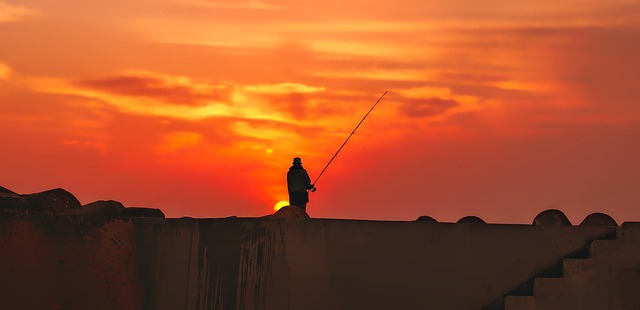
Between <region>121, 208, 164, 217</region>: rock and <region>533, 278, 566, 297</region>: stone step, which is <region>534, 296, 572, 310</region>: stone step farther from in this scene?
<region>121, 208, 164, 217</region>: rock

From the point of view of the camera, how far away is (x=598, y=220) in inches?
1029

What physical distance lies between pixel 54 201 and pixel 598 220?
24.8 ft

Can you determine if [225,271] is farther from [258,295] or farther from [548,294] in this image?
[548,294]

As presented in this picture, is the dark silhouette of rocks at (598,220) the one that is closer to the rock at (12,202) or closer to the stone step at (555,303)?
the stone step at (555,303)

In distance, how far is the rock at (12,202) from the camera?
2511 centimetres

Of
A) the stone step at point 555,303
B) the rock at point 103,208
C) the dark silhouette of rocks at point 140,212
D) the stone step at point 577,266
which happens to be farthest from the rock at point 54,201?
the stone step at point 577,266

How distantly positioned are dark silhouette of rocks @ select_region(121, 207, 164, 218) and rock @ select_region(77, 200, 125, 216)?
0.09 metres

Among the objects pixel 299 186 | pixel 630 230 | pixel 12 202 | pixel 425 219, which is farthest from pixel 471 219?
pixel 12 202

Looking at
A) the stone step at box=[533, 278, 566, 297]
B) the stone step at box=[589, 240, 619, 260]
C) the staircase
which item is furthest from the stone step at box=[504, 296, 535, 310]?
the stone step at box=[589, 240, 619, 260]

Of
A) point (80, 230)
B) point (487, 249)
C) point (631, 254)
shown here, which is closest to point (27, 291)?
point (80, 230)

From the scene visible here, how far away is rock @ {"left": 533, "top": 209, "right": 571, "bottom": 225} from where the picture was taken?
26.1 m

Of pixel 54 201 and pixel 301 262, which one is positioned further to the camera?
pixel 54 201

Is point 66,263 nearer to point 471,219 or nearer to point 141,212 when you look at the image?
point 141,212

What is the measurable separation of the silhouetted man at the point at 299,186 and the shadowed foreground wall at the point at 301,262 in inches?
155
